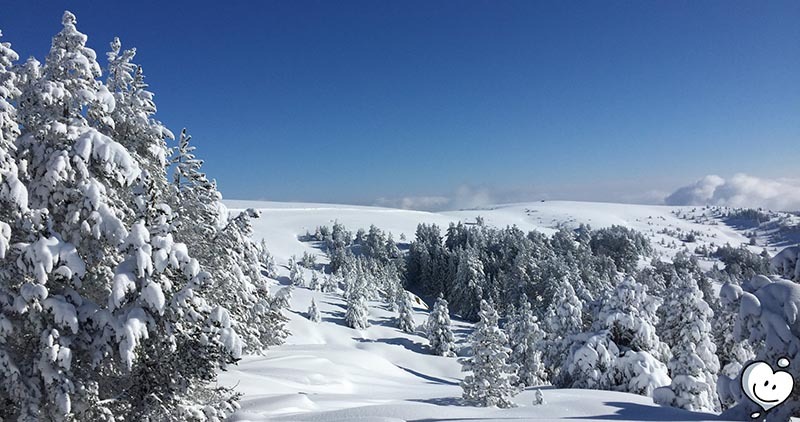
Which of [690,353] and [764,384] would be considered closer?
[764,384]

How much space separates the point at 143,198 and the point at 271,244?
129m

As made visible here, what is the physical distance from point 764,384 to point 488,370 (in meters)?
17.9

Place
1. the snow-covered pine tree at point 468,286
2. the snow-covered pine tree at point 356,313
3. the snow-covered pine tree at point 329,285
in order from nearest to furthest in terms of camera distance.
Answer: the snow-covered pine tree at point 356,313
the snow-covered pine tree at point 329,285
the snow-covered pine tree at point 468,286

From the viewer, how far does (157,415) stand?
8.98 m

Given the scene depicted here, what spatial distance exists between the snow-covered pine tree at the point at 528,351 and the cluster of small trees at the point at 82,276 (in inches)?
1527

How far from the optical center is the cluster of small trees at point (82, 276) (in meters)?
7.75

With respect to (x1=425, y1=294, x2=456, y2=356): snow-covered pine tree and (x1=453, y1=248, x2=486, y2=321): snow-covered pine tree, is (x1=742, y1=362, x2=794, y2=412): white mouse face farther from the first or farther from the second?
(x1=453, y1=248, x2=486, y2=321): snow-covered pine tree

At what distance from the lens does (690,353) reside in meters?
22.9

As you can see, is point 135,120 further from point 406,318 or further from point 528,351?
point 406,318

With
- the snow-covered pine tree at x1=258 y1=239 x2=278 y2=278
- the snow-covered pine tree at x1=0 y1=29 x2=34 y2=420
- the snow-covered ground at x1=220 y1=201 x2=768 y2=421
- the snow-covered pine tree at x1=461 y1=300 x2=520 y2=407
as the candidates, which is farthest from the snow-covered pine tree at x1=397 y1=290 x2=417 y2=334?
the snow-covered pine tree at x1=0 y1=29 x2=34 y2=420

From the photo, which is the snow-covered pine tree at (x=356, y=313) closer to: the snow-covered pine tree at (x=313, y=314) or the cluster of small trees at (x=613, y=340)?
the snow-covered pine tree at (x=313, y=314)

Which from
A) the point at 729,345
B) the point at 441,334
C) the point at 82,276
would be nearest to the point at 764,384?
the point at 82,276

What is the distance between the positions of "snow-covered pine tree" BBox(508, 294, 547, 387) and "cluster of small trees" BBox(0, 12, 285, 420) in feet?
127

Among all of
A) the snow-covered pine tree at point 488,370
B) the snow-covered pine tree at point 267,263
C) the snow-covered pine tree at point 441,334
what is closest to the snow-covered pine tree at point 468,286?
the snow-covered pine tree at point 441,334
